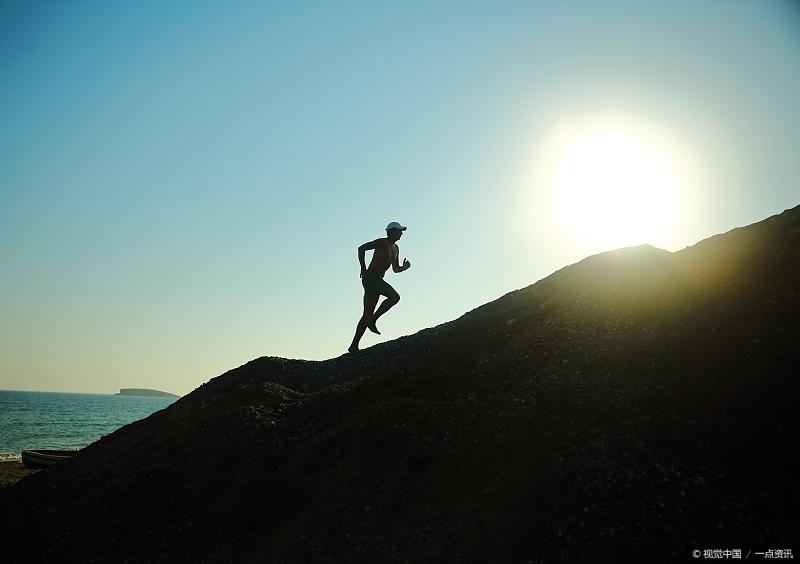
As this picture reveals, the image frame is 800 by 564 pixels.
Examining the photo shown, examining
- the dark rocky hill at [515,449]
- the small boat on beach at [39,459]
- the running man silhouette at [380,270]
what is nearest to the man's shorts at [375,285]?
the running man silhouette at [380,270]

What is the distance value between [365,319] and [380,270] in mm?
1332

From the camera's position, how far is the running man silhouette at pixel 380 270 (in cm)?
1276

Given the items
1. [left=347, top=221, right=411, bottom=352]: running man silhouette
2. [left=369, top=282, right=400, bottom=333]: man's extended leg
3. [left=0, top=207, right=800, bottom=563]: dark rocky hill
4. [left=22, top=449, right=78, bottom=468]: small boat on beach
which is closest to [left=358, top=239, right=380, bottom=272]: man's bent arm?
[left=347, top=221, right=411, bottom=352]: running man silhouette

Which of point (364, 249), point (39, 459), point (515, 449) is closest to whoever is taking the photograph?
point (515, 449)

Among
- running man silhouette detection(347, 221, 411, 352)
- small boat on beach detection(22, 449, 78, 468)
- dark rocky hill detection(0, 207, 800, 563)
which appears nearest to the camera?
dark rocky hill detection(0, 207, 800, 563)

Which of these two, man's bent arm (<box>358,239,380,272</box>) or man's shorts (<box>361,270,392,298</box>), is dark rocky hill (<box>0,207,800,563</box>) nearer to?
man's shorts (<box>361,270,392,298</box>)

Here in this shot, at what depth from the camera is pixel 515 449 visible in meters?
6.30

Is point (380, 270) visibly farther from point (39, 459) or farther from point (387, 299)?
point (39, 459)

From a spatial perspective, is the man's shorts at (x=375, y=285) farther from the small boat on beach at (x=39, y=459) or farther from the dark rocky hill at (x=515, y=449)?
the small boat on beach at (x=39, y=459)

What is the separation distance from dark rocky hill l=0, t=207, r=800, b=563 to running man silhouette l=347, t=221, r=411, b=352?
2.48 metres

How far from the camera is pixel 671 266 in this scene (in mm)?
10367

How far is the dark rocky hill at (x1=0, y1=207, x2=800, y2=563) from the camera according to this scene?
17.2ft

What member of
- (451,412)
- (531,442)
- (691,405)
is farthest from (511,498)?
(691,405)

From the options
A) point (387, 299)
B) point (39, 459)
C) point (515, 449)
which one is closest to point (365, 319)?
point (387, 299)
